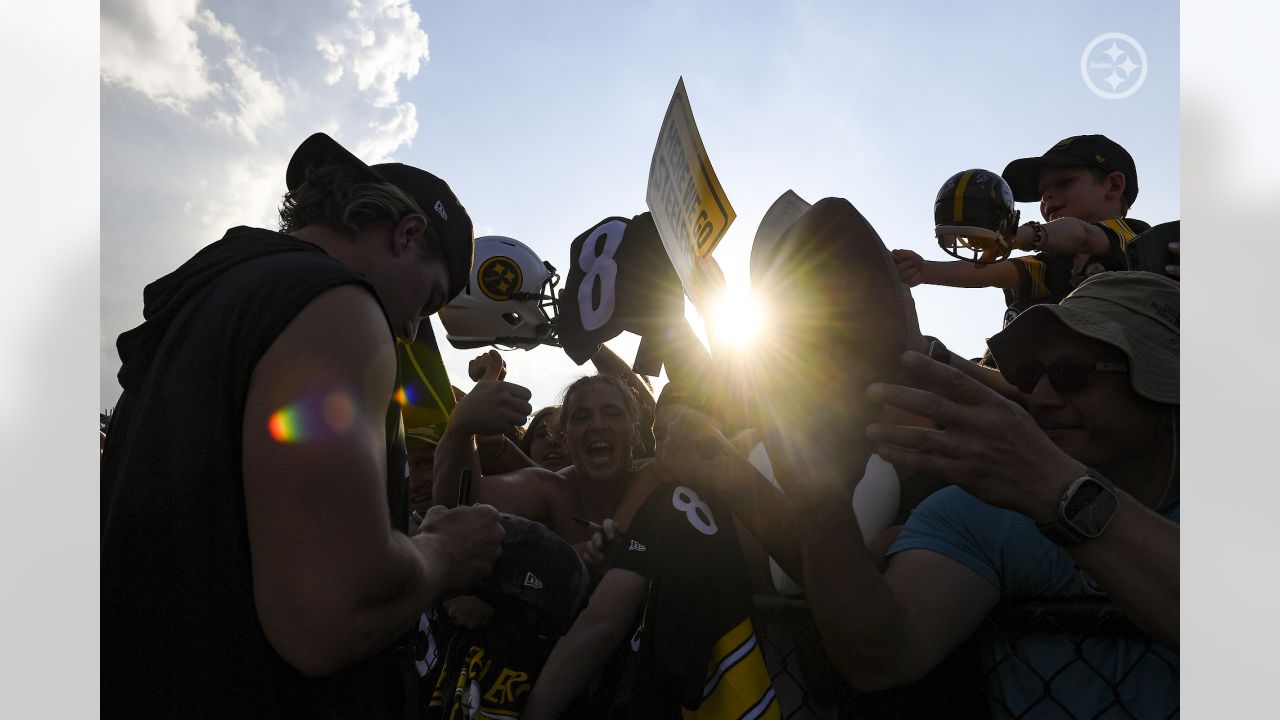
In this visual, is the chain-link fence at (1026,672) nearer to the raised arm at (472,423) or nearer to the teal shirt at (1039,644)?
the teal shirt at (1039,644)

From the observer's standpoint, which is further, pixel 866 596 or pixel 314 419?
pixel 866 596

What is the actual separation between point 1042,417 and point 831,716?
2.91 feet

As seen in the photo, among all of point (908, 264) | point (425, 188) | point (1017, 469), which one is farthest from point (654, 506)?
point (908, 264)

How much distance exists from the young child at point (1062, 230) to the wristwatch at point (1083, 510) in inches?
71.4

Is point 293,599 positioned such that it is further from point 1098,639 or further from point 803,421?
point 1098,639

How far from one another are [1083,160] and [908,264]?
1251mm

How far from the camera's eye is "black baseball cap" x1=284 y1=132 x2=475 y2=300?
2.08 meters

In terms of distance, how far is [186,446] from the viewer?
1.36m

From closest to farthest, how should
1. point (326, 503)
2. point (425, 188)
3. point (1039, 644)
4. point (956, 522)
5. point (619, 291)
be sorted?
1. point (326, 503)
2. point (1039, 644)
3. point (956, 522)
4. point (425, 188)
5. point (619, 291)

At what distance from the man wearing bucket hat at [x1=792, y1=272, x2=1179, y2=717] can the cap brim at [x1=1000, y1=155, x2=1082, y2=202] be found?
199cm

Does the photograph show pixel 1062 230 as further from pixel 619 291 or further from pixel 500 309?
pixel 500 309

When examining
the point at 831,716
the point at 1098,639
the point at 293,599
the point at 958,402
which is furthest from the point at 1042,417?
the point at 293,599

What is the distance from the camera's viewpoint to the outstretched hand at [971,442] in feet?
4.45

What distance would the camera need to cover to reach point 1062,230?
323cm
